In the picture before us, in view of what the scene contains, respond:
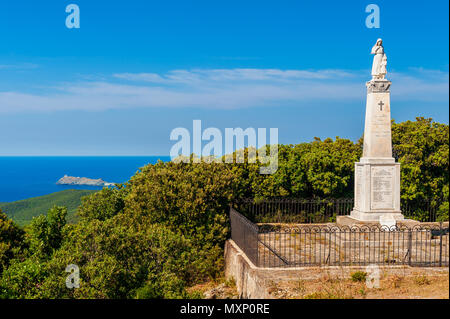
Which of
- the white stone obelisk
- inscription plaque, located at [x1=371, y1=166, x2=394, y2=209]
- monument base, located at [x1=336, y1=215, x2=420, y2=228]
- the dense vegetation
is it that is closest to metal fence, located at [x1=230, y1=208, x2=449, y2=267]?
monument base, located at [x1=336, y1=215, x2=420, y2=228]

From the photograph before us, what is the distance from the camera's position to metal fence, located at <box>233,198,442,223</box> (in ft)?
62.2

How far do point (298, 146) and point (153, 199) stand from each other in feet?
38.4

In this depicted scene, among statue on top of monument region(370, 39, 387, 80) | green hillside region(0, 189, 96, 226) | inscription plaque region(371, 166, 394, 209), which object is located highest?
statue on top of monument region(370, 39, 387, 80)

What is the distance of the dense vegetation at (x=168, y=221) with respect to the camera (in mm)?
9891

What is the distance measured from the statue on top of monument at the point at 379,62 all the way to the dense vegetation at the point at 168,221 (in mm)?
6326

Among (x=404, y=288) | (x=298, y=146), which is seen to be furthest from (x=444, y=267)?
(x=298, y=146)

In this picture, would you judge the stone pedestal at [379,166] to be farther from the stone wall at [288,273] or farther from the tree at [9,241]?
the tree at [9,241]

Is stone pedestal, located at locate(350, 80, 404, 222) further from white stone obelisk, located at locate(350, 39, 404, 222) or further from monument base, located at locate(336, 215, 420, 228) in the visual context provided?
monument base, located at locate(336, 215, 420, 228)

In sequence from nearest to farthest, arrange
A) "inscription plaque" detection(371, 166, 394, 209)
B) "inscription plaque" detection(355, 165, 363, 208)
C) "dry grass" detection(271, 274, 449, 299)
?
"dry grass" detection(271, 274, 449, 299)
"inscription plaque" detection(371, 166, 394, 209)
"inscription plaque" detection(355, 165, 363, 208)

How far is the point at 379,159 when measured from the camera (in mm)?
14641

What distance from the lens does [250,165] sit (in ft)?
65.2

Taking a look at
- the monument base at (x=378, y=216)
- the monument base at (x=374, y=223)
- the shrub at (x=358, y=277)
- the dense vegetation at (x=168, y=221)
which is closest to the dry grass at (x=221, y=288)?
the dense vegetation at (x=168, y=221)

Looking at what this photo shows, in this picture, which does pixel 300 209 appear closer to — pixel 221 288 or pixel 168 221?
pixel 168 221

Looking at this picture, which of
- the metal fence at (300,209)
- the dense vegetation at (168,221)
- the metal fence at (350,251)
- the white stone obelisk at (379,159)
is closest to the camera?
the dense vegetation at (168,221)
